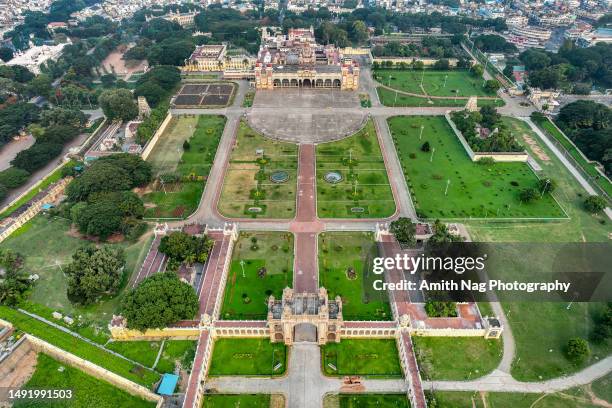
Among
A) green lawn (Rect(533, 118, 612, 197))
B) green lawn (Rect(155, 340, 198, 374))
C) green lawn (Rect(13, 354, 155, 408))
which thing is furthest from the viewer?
green lawn (Rect(533, 118, 612, 197))

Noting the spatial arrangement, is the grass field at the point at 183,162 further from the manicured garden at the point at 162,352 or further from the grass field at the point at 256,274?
the manicured garden at the point at 162,352

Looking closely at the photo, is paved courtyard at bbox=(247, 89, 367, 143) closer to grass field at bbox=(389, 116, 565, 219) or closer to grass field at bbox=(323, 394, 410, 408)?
grass field at bbox=(389, 116, 565, 219)

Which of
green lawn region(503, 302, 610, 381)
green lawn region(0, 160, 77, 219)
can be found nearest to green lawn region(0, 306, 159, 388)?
green lawn region(0, 160, 77, 219)

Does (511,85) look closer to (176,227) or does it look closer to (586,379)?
(586,379)

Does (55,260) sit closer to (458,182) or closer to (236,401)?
(236,401)

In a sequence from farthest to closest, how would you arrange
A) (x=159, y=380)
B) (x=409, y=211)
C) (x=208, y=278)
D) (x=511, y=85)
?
(x=511, y=85) → (x=409, y=211) → (x=208, y=278) → (x=159, y=380)

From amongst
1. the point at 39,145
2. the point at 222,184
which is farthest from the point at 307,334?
the point at 39,145
